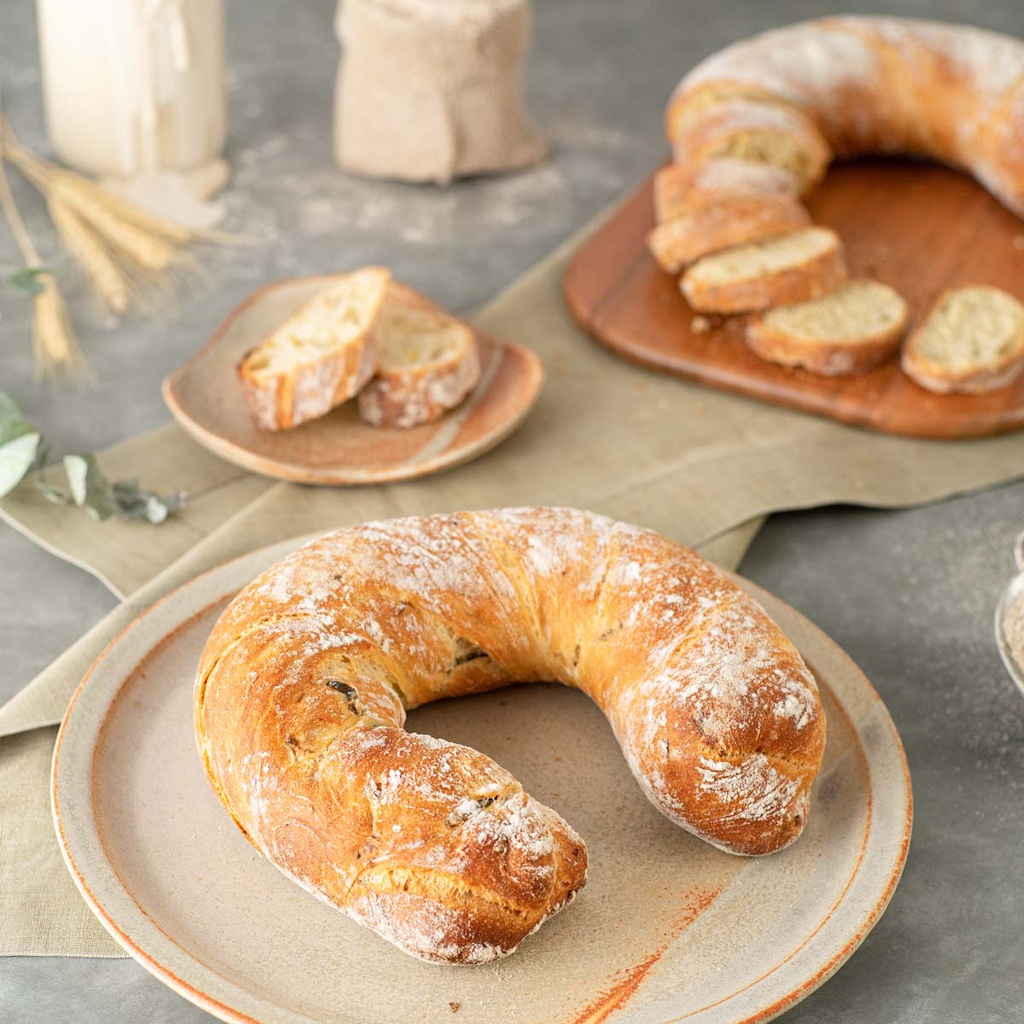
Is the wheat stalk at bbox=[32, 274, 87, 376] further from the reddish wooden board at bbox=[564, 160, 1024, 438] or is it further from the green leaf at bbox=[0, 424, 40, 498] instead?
the reddish wooden board at bbox=[564, 160, 1024, 438]

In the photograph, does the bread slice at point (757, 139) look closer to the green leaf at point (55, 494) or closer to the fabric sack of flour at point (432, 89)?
the fabric sack of flour at point (432, 89)

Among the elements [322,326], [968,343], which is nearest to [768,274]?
[968,343]

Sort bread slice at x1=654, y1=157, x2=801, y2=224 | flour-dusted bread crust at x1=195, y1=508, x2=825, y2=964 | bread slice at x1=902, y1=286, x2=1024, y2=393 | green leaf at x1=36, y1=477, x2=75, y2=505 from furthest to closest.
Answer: bread slice at x1=654, y1=157, x2=801, y2=224, bread slice at x1=902, y1=286, x2=1024, y2=393, green leaf at x1=36, y1=477, x2=75, y2=505, flour-dusted bread crust at x1=195, y1=508, x2=825, y2=964

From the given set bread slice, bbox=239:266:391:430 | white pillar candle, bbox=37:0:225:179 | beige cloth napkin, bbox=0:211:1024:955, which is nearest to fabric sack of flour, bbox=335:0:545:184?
white pillar candle, bbox=37:0:225:179

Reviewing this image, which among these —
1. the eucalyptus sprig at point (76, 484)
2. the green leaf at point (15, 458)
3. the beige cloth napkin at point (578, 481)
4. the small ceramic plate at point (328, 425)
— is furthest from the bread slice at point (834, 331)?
the green leaf at point (15, 458)

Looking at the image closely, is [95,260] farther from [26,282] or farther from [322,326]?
[322,326]
